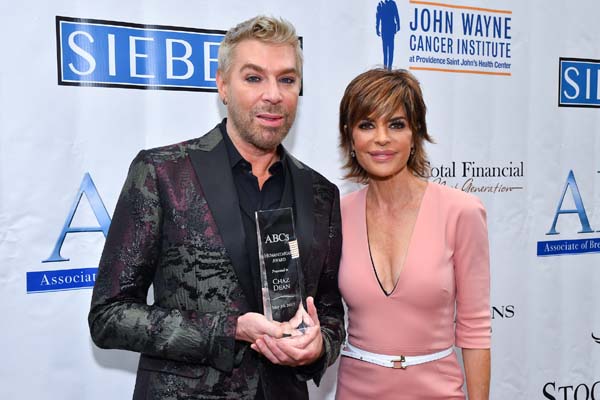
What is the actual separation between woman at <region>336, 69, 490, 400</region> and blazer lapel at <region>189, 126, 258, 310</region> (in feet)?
1.40

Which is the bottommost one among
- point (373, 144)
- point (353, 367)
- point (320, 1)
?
point (353, 367)

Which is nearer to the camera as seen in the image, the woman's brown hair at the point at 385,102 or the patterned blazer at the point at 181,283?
the patterned blazer at the point at 181,283

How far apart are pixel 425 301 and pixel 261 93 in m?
0.76

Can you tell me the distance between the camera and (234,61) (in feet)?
5.10

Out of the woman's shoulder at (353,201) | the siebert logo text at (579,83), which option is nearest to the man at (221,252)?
the woman's shoulder at (353,201)

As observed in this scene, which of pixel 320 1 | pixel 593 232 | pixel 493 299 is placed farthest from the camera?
pixel 593 232

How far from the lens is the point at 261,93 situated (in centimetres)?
152

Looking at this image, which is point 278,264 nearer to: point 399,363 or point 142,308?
point 142,308

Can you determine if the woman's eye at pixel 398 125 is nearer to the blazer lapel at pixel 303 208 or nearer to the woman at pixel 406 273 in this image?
the woman at pixel 406 273

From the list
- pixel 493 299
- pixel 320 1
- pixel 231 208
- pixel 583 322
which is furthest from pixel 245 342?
pixel 583 322

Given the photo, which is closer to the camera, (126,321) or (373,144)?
(126,321)

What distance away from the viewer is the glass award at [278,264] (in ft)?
4.37

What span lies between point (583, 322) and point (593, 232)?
19.1 inches

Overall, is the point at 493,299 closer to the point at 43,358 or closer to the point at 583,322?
the point at 583,322
